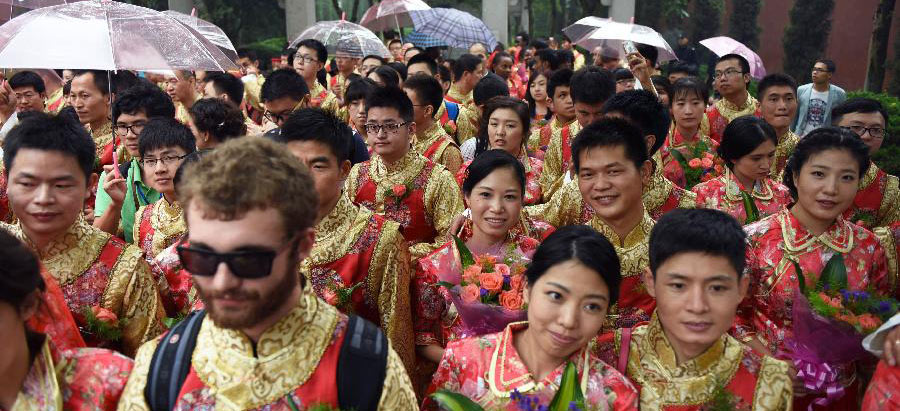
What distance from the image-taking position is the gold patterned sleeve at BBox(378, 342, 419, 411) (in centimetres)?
222

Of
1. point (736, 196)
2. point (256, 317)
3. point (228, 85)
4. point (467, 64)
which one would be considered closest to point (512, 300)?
point (256, 317)

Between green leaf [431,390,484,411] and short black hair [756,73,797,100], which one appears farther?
short black hair [756,73,797,100]

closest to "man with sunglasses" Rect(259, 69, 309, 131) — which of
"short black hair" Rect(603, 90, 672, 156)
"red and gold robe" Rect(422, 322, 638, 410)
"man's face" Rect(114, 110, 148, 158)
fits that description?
"man's face" Rect(114, 110, 148, 158)

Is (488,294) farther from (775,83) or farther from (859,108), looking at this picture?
(775,83)

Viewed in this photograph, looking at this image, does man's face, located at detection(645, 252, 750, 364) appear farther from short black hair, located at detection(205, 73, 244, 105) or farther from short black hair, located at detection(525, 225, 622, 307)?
short black hair, located at detection(205, 73, 244, 105)

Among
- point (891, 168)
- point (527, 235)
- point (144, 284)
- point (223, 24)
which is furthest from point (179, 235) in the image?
point (223, 24)

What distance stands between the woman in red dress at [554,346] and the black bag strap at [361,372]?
0.62 meters

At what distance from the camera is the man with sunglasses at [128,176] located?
4.23m

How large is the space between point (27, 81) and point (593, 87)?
538cm

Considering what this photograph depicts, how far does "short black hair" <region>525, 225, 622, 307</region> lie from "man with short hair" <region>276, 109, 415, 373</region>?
101 cm

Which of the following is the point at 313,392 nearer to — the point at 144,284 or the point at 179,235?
the point at 144,284

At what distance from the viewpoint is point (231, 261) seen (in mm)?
2037

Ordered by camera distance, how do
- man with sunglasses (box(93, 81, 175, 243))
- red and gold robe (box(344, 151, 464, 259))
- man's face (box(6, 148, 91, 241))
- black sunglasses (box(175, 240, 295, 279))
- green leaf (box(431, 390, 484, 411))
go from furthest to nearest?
red and gold robe (box(344, 151, 464, 259)) < man with sunglasses (box(93, 81, 175, 243)) < man's face (box(6, 148, 91, 241)) < green leaf (box(431, 390, 484, 411)) < black sunglasses (box(175, 240, 295, 279))

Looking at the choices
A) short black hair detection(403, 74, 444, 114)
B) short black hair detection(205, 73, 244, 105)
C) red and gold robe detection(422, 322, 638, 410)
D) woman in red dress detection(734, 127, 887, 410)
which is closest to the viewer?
red and gold robe detection(422, 322, 638, 410)
